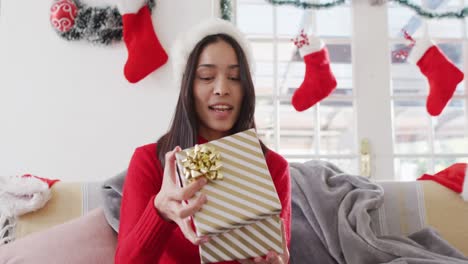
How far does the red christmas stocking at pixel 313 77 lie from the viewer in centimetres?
Answer: 222

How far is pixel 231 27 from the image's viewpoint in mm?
1283

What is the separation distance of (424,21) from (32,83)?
1.90m

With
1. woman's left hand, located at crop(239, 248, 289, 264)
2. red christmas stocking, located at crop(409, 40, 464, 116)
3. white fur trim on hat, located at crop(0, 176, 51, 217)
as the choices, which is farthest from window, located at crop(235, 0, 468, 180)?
woman's left hand, located at crop(239, 248, 289, 264)

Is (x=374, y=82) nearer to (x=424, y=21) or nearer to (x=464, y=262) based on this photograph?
(x=424, y=21)

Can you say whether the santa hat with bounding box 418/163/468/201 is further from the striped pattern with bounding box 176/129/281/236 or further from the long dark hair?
the striped pattern with bounding box 176/129/281/236

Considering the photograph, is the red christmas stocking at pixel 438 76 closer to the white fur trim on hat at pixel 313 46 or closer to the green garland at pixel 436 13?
the green garland at pixel 436 13

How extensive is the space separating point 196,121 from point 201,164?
14.6 inches

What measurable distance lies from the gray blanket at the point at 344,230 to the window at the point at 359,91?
0.67 m

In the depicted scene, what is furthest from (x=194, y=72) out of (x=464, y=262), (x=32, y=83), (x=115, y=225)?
(x=32, y=83)

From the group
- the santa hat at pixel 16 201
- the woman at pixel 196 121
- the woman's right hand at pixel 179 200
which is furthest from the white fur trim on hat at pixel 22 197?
the woman's right hand at pixel 179 200

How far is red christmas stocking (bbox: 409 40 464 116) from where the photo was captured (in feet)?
7.28

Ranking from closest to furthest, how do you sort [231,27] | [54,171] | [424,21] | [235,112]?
[235,112] < [231,27] < [54,171] < [424,21]

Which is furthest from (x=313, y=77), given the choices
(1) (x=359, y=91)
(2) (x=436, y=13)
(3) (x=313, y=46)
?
(2) (x=436, y=13)

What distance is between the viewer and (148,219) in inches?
37.3
